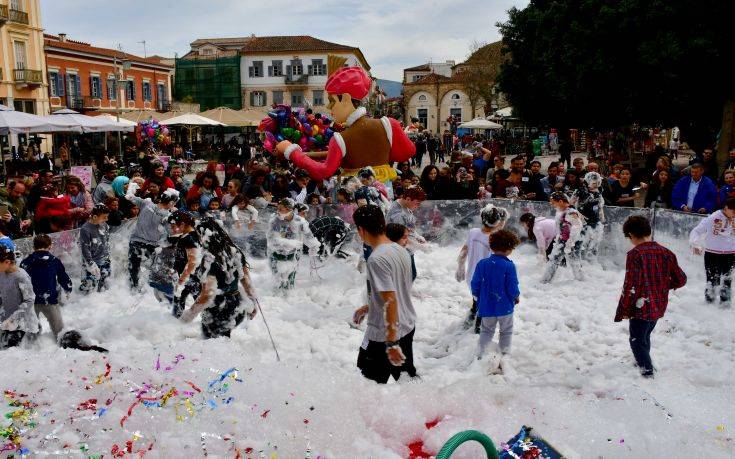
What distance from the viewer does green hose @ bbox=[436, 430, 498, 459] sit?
247 centimetres

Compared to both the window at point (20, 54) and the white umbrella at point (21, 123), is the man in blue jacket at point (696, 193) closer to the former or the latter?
the white umbrella at point (21, 123)

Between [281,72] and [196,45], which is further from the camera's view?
[196,45]

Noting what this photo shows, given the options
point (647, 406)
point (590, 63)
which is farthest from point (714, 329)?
point (590, 63)

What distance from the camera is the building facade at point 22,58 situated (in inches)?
1260

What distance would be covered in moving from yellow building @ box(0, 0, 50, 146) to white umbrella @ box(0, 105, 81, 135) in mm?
21067

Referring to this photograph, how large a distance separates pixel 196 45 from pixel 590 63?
66.4m

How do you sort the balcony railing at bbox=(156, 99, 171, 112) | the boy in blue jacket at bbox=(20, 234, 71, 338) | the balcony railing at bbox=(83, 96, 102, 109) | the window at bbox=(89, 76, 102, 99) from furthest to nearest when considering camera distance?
the balcony railing at bbox=(156, 99, 171, 112) → the window at bbox=(89, 76, 102, 99) → the balcony railing at bbox=(83, 96, 102, 109) → the boy in blue jacket at bbox=(20, 234, 71, 338)

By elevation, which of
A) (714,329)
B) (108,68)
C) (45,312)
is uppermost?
(108,68)

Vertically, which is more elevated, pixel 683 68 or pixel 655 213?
pixel 683 68

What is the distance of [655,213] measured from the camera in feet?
29.6

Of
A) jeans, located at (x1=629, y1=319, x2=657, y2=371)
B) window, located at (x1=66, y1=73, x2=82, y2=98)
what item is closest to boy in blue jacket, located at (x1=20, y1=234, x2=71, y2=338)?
jeans, located at (x1=629, y1=319, x2=657, y2=371)

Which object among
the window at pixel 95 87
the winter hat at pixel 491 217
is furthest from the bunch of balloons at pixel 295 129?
the window at pixel 95 87

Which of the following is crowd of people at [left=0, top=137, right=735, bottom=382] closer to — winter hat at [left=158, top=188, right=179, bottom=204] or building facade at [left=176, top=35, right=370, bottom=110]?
winter hat at [left=158, top=188, right=179, bottom=204]

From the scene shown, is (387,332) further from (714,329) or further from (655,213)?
(655,213)
